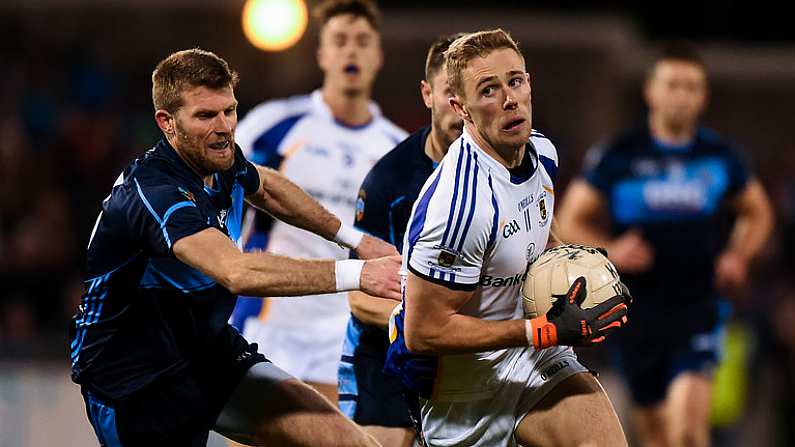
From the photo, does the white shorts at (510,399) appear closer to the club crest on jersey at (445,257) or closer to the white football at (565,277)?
the white football at (565,277)

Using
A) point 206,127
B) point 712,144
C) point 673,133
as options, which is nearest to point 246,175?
point 206,127

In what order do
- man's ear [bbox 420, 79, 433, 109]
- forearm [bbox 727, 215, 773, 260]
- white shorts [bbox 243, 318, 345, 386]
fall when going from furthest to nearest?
forearm [bbox 727, 215, 773, 260] < white shorts [bbox 243, 318, 345, 386] < man's ear [bbox 420, 79, 433, 109]

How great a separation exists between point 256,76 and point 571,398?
11.5 metres

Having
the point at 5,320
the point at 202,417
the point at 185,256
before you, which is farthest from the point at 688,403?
the point at 5,320

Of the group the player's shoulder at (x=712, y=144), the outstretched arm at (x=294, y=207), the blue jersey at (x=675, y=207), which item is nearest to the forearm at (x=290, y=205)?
the outstretched arm at (x=294, y=207)

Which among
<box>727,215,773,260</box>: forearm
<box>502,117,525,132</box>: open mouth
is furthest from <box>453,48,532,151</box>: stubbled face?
<box>727,215,773,260</box>: forearm

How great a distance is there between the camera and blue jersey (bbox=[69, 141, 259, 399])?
467cm

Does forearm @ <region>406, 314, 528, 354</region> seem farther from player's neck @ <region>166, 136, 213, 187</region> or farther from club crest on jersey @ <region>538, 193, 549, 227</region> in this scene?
player's neck @ <region>166, 136, 213, 187</region>

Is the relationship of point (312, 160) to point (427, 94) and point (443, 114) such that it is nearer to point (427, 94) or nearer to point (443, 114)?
point (427, 94)

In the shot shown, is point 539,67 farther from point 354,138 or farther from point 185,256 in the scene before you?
point 185,256

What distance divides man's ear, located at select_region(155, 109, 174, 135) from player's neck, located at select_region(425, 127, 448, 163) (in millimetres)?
1190

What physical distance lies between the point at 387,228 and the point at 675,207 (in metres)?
3.17

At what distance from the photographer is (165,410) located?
4.89 metres

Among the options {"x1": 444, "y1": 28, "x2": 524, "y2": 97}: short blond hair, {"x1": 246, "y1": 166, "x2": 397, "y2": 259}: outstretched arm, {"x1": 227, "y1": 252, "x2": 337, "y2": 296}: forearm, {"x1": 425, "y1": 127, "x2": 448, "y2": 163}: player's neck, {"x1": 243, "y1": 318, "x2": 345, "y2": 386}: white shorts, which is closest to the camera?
{"x1": 227, "y1": 252, "x2": 337, "y2": 296}: forearm
